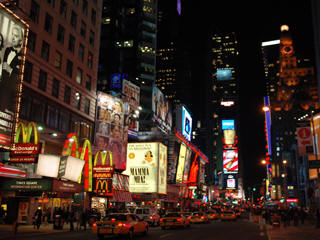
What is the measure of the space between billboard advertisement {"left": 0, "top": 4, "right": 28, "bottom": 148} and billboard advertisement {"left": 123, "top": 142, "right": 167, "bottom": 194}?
35.1m

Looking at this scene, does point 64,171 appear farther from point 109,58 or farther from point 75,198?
point 109,58

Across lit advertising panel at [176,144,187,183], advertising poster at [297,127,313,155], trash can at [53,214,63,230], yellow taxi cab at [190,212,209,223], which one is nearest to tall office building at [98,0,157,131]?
lit advertising panel at [176,144,187,183]

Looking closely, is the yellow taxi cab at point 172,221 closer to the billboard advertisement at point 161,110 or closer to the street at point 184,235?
the street at point 184,235

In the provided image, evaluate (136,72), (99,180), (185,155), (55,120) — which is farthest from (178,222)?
(136,72)

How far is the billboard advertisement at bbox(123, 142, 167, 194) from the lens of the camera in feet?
202

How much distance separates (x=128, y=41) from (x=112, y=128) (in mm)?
60957

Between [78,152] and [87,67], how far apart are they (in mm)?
14095

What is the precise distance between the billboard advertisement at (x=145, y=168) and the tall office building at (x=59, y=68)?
1611 cm

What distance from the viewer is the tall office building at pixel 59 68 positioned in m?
35.5

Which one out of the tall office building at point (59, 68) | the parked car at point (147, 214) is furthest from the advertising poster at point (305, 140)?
the tall office building at point (59, 68)

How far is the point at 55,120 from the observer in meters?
39.2

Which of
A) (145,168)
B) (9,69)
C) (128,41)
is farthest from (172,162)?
(9,69)

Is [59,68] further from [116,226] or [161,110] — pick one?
[161,110]

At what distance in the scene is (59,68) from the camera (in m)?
40.9
